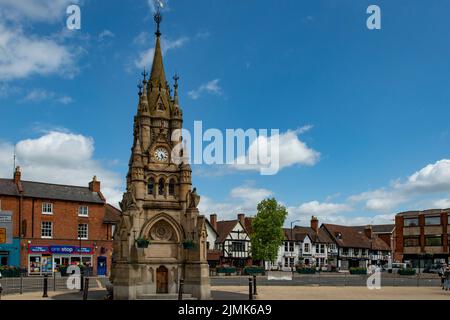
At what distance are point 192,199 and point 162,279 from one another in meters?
5.39

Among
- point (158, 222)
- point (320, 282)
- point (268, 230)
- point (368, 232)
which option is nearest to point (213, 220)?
point (268, 230)

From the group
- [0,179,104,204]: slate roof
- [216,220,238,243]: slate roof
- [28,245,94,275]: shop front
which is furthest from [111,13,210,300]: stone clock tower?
[216,220,238,243]: slate roof

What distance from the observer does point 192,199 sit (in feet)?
109

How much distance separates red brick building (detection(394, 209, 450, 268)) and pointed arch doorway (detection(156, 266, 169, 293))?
67104 mm

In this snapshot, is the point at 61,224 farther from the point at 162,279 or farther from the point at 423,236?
the point at 423,236

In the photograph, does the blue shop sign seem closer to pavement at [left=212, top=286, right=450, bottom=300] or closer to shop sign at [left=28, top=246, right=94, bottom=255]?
shop sign at [left=28, top=246, right=94, bottom=255]

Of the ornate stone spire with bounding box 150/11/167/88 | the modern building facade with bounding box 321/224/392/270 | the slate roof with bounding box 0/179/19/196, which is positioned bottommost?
the modern building facade with bounding box 321/224/392/270

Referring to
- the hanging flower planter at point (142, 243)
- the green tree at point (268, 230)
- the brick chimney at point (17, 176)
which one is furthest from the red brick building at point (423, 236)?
the hanging flower planter at point (142, 243)

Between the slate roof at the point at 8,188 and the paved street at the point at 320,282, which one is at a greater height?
the slate roof at the point at 8,188

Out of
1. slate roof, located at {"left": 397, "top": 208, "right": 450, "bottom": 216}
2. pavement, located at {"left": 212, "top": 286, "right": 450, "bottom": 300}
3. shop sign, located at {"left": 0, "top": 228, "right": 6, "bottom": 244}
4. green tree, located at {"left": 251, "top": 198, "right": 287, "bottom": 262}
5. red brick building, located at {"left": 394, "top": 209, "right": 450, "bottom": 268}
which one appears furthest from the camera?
slate roof, located at {"left": 397, "top": 208, "right": 450, "bottom": 216}

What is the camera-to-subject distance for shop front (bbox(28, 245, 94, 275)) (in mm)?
58719

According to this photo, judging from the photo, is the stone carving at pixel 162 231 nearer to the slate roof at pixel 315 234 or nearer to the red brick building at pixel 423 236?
the slate roof at pixel 315 234

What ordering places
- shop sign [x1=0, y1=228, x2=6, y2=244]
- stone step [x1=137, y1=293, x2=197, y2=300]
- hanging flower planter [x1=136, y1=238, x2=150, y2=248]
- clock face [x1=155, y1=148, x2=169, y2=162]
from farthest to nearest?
1. clock face [x1=155, y1=148, x2=169, y2=162]
2. hanging flower planter [x1=136, y1=238, x2=150, y2=248]
3. stone step [x1=137, y1=293, x2=197, y2=300]
4. shop sign [x1=0, y1=228, x2=6, y2=244]

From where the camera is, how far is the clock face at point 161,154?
33.8 m
